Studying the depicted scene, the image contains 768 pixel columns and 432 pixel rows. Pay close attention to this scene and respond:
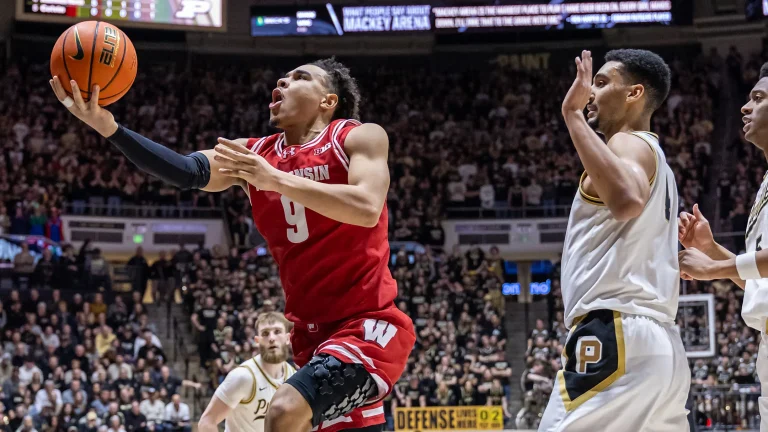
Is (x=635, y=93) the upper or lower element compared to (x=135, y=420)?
upper

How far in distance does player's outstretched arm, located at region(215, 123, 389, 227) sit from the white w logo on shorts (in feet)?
1.51

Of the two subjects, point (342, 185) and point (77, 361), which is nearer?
point (342, 185)

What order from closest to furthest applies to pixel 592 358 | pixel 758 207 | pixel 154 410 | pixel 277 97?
1. pixel 592 358
2. pixel 277 97
3. pixel 758 207
4. pixel 154 410

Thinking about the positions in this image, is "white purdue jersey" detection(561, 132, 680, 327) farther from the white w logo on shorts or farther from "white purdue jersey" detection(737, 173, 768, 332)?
"white purdue jersey" detection(737, 173, 768, 332)

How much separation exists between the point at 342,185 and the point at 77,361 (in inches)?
468

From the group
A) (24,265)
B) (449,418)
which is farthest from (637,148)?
(24,265)

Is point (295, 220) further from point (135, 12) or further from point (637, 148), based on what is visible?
point (135, 12)

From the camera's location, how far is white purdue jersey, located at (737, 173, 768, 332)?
15.1 feet

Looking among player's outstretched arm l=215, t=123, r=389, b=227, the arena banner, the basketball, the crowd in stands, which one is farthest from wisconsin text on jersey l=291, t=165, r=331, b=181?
the arena banner

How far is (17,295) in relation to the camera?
632 inches

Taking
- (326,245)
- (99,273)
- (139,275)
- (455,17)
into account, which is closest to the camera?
(326,245)

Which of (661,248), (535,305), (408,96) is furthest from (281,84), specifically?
(408,96)

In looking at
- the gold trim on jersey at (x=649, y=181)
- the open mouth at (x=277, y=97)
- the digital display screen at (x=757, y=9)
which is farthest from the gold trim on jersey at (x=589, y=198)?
the digital display screen at (x=757, y=9)

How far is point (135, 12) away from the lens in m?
18.9
